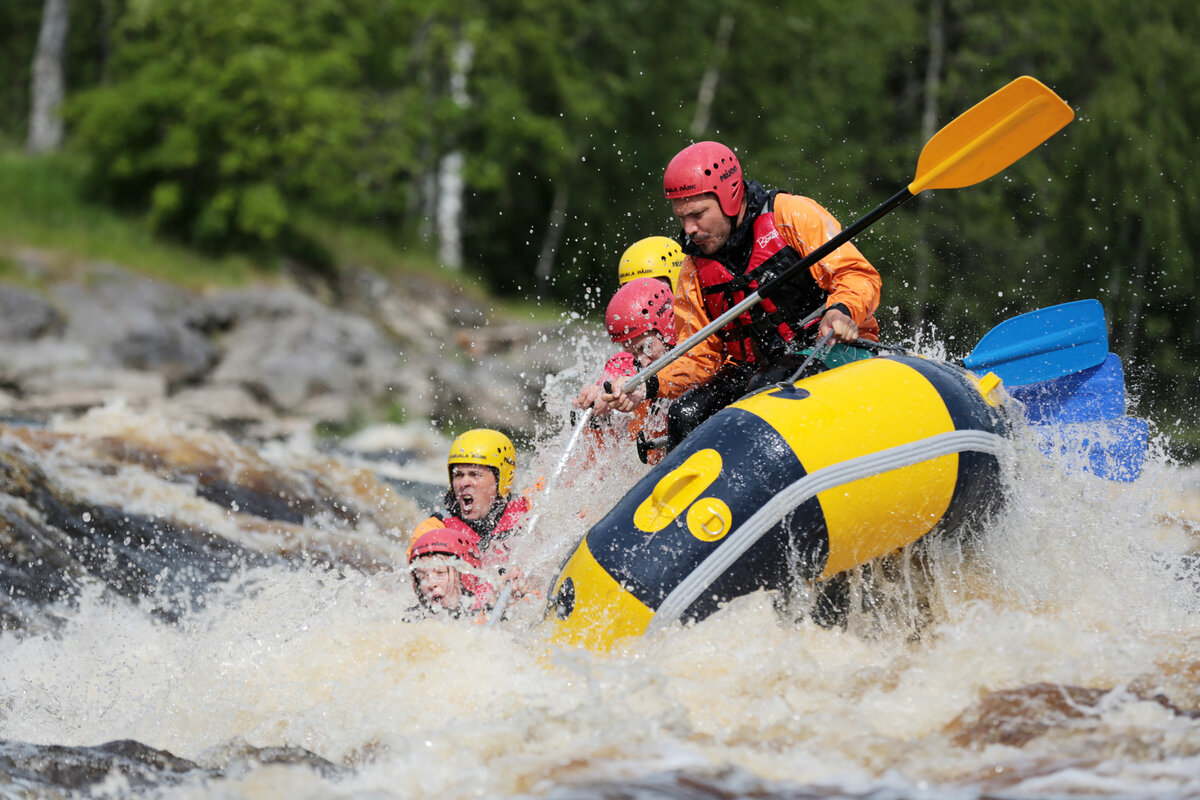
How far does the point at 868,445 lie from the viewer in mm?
3852

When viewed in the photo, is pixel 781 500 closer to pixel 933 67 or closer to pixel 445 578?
pixel 445 578

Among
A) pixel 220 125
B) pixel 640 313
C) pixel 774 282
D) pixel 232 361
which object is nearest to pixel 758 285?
pixel 774 282

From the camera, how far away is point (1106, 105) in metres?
16.5

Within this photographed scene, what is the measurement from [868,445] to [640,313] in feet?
5.42

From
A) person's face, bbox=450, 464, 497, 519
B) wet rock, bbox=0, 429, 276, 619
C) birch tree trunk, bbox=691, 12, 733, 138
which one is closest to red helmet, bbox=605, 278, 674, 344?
person's face, bbox=450, 464, 497, 519

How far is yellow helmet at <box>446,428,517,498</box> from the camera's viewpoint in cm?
525

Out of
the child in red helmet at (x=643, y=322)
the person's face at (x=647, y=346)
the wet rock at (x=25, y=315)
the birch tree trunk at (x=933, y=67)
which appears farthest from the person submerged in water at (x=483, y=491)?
the birch tree trunk at (x=933, y=67)

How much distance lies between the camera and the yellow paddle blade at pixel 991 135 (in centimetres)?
446

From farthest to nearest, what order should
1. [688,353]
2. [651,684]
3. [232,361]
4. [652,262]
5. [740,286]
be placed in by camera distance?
1. [232,361]
2. [652,262]
3. [688,353]
4. [740,286]
5. [651,684]

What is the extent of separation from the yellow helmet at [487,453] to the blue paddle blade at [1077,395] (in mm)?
2206

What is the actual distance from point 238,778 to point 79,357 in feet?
37.5

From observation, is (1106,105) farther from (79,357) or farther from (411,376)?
(79,357)

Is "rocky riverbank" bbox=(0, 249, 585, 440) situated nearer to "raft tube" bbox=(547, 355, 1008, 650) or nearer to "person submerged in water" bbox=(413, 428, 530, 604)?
"person submerged in water" bbox=(413, 428, 530, 604)

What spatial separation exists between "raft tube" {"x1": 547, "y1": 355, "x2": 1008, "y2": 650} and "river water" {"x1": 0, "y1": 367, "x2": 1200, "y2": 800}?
5.0 inches
